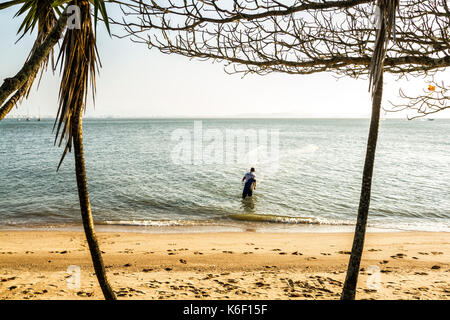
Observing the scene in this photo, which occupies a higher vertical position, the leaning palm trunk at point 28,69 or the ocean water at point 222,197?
the leaning palm trunk at point 28,69

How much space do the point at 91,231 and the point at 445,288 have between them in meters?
7.44

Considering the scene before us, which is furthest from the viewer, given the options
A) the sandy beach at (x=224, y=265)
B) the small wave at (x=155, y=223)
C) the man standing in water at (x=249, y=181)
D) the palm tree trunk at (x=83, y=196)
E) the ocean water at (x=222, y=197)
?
the man standing in water at (x=249, y=181)

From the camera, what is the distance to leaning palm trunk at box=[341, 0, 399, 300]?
313 cm

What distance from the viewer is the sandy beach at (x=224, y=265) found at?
650 cm

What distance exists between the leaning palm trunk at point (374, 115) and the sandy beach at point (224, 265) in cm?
285

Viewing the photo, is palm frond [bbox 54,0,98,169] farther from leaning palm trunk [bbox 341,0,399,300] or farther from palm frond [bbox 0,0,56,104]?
leaning palm trunk [bbox 341,0,399,300]

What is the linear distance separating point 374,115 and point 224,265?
20.2 feet

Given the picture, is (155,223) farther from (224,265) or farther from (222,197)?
(224,265)

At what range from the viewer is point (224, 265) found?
8.41m

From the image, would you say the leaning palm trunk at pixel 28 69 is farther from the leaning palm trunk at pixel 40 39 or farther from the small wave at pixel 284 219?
the small wave at pixel 284 219

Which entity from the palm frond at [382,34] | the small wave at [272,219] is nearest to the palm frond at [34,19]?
the palm frond at [382,34]

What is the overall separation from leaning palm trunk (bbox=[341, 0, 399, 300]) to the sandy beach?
112 inches
